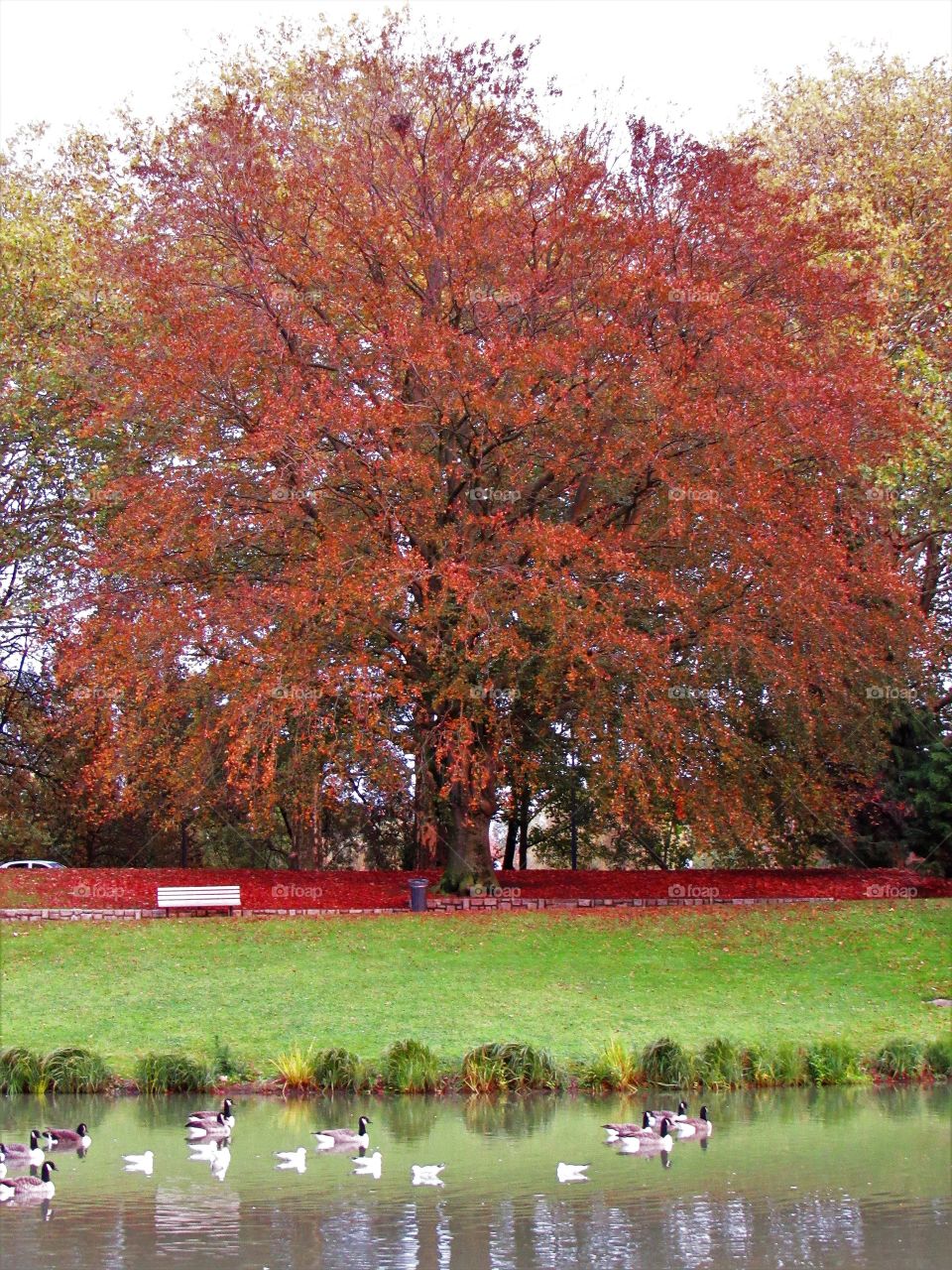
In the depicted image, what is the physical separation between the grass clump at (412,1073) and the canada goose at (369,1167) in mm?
3778

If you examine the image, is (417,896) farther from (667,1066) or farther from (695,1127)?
(695,1127)

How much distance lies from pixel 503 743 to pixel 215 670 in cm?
583

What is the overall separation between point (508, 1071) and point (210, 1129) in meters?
4.26

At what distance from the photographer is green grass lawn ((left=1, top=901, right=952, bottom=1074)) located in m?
18.9

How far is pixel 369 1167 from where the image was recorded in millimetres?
12633

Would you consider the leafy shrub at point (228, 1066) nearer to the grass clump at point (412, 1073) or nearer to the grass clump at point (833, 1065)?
the grass clump at point (412, 1073)

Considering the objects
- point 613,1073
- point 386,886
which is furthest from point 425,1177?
point 386,886

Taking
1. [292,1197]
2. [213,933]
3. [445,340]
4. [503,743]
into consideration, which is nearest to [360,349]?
[445,340]

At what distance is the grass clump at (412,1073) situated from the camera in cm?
1659

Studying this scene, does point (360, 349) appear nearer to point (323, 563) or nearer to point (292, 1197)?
point (323, 563)

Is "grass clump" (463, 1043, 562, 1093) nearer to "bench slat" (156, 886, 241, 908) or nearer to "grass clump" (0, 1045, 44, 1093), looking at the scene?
"grass clump" (0, 1045, 44, 1093)

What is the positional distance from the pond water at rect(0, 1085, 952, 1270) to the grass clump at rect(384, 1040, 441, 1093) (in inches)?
19.7

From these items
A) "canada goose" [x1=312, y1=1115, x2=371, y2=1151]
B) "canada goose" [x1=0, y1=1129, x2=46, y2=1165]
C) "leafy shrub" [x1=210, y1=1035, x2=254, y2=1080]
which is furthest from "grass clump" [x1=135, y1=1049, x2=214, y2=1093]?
"canada goose" [x1=0, y1=1129, x2=46, y2=1165]

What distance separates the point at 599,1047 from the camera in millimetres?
17969
